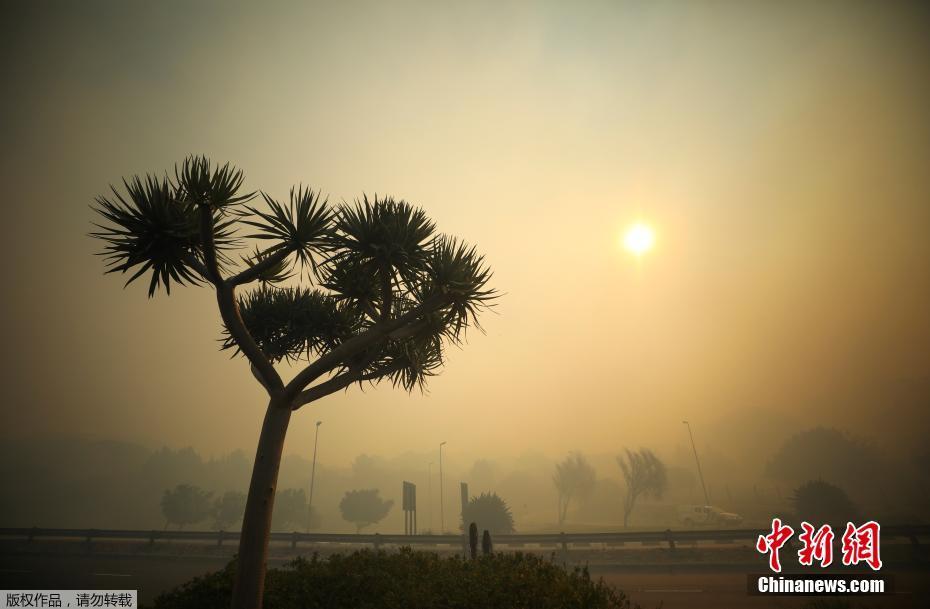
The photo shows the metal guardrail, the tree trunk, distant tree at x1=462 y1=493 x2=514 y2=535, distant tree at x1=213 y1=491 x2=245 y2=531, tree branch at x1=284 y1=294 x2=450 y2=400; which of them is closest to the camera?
the tree trunk

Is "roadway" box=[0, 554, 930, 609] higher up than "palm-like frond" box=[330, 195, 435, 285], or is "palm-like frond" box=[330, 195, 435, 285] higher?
"palm-like frond" box=[330, 195, 435, 285]

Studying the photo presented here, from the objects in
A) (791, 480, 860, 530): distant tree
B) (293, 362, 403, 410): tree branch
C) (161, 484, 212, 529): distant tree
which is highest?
(293, 362, 403, 410): tree branch

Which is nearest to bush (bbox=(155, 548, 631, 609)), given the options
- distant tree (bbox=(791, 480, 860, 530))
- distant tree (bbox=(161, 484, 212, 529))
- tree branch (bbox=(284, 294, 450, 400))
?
tree branch (bbox=(284, 294, 450, 400))

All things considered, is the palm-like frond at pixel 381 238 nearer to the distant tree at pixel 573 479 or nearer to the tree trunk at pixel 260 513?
the tree trunk at pixel 260 513

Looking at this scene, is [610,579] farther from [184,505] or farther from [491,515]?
[184,505]

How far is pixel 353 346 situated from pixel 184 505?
3128 inches

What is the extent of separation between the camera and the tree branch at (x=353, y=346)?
794cm

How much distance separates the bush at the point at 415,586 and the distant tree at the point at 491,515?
29.2 m

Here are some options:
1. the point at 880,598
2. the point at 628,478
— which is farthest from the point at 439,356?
the point at 628,478

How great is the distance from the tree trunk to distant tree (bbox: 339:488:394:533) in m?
72.7

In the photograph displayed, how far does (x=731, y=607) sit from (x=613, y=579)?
18.5 feet

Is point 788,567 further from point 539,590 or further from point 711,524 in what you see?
point 711,524

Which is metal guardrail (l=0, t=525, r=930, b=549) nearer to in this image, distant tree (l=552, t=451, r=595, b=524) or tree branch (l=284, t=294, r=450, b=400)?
tree branch (l=284, t=294, r=450, b=400)

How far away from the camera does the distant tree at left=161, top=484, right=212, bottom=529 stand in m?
63.7
